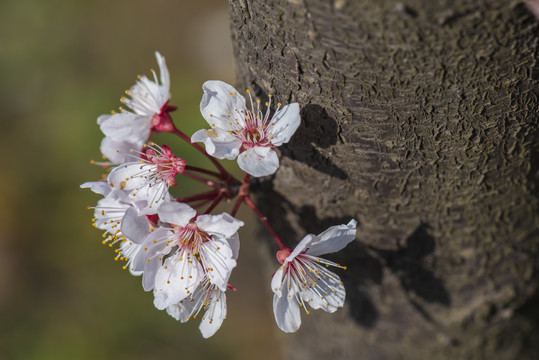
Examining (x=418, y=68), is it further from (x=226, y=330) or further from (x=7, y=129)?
(x=7, y=129)

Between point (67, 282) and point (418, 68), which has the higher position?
point (418, 68)

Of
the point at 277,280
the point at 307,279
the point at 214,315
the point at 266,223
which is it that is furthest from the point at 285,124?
the point at 214,315

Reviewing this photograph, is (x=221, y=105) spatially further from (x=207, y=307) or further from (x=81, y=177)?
(x=81, y=177)

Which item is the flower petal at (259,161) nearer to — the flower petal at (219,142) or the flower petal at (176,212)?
the flower petal at (219,142)

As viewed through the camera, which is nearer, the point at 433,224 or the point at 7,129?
the point at 433,224

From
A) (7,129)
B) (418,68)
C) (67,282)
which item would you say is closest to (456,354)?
(418,68)

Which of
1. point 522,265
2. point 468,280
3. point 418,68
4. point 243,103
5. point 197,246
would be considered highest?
point 418,68

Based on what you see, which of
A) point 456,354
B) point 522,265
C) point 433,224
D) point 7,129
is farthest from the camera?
point 7,129
